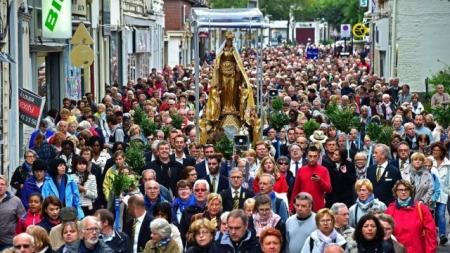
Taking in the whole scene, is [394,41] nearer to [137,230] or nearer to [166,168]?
[166,168]

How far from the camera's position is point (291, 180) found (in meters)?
16.5

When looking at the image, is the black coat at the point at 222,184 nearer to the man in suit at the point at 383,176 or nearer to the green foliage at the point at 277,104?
the man in suit at the point at 383,176

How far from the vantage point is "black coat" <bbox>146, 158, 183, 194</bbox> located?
54.5ft

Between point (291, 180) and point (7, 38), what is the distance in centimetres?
819

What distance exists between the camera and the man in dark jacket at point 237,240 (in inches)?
428

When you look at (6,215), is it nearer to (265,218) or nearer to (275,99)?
(265,218)

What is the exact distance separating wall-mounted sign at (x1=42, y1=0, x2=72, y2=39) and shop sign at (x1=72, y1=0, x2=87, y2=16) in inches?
221

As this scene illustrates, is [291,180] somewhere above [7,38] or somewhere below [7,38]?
below

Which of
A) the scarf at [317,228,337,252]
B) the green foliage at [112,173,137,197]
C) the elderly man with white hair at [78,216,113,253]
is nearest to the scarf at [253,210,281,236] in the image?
the scarf at [317,228,337,252]

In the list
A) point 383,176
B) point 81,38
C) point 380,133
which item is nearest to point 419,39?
point 81,38

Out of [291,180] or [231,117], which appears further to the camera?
[231,117]

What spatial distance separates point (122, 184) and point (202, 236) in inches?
149

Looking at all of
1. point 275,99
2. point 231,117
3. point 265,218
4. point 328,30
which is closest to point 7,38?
point 231,117

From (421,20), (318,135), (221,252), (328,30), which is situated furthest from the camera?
(328,30)
